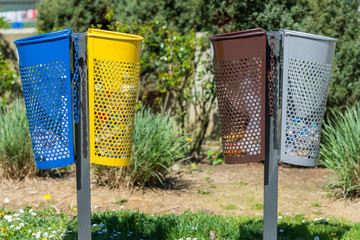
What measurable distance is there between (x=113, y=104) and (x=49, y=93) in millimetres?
391

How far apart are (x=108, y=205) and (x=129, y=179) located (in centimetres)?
42

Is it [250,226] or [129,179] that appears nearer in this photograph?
[250,226]

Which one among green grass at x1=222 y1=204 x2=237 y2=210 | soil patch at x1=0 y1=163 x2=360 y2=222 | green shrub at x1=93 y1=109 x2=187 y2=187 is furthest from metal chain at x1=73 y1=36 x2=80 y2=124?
green grass at x1=222 y1=204 x2=237 y2=210

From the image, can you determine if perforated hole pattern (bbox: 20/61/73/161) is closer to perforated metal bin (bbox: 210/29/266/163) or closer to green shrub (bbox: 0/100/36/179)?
perforated metal bin (bbox: 210/29/266/163)

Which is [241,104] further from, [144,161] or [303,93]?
[144,161]

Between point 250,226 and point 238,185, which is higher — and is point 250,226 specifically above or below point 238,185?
above

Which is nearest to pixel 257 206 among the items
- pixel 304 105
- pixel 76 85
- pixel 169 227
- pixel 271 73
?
pixel 169 227

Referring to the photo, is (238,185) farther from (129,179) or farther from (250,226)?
(250,226)

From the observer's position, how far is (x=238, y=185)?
5562 millimetres

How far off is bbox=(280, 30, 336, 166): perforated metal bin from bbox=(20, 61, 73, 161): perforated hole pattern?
1.33m

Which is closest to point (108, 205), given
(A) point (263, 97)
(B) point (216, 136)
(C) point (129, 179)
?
(C) point (129, 179)

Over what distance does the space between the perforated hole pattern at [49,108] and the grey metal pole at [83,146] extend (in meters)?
0.07

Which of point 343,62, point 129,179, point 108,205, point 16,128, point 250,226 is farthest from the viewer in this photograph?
point 343,62

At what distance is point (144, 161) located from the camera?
16.2ft
